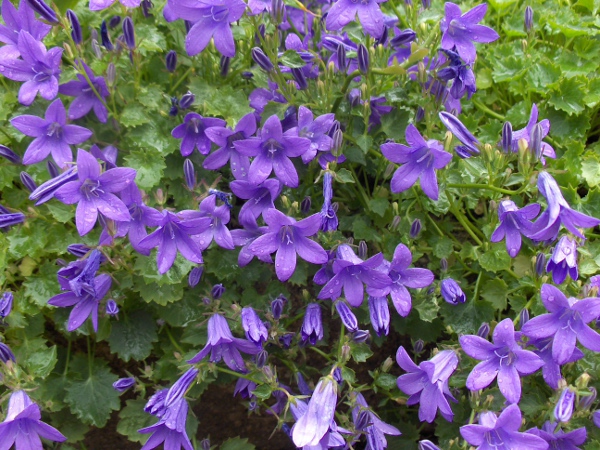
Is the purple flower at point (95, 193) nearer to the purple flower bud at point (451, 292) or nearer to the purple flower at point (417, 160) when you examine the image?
the purple flower at point (417, 160)

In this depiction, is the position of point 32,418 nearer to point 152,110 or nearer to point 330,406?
point 330,406

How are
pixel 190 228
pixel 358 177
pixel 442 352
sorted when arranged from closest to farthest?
pixel 190 228
pixel 442 352
pixel 358 177

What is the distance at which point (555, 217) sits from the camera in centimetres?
185

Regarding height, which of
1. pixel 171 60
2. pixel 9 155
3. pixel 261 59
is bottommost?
pixel 9 155

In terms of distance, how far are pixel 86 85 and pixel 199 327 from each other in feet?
3.36

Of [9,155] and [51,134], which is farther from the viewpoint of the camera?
[9,155]

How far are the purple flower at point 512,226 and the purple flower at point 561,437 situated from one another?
1.79 feet

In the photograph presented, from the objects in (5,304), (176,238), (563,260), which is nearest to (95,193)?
(176,238)

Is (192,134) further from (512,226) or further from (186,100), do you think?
(512,226)

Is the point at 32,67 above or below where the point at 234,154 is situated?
above

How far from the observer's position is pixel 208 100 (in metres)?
2.50

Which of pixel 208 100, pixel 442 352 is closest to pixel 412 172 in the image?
pixel 442 352

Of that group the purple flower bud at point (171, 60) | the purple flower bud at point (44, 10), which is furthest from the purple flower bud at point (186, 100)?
the purple flower bud at point (44, 10)

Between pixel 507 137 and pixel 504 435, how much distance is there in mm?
911
